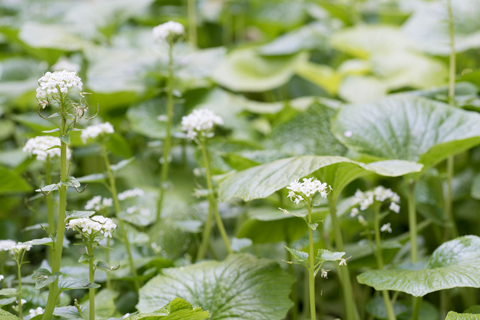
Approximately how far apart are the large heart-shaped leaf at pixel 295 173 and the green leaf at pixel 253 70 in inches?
34.5

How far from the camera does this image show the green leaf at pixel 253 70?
1605mm

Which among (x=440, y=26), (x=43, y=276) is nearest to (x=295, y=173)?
(x=43, y=276)

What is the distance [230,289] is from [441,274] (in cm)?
35

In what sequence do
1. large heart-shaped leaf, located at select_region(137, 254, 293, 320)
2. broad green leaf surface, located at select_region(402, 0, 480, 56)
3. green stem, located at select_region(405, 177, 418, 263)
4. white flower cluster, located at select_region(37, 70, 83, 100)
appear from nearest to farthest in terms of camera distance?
white flower cluster, located at select_region(37, 70, 83, 100), large heart-shaped leaf, located at select_region(137, 254, 293, 320), green stem, located at select_region(405, 177, 418, 263), broad green leaf surface, located at select_region(402, 0, 480, 56)

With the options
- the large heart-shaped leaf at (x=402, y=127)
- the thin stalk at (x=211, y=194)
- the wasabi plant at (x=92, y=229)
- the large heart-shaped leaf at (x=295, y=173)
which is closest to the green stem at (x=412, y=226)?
the large heart-shaped leaf at (x=402, y=127)

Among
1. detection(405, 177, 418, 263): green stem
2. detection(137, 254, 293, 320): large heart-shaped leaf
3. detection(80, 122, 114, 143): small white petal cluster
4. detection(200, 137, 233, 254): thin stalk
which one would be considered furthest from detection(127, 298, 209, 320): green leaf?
detection(405, 177, 418, 263): green stem

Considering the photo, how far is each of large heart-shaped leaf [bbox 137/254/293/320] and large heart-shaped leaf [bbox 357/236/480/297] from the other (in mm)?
162

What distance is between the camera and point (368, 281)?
0.69 m

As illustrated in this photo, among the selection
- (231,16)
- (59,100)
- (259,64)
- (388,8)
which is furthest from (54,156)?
(388,8)

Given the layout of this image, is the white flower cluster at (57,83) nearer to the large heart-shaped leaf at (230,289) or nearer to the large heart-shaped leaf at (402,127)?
the large heart-shaped leaf at (230,289)

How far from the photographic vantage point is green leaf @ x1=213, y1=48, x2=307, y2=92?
5.27ft

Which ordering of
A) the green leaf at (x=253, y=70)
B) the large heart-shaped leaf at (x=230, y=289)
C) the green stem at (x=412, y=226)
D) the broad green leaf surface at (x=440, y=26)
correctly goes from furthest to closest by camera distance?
the green leaf at (x=253, y=70) < the broad green leaf surface at (x=440, y=26) < the green stem at (x=412, y=226) < the large heart-shaped leaf at (x=230, y=289)

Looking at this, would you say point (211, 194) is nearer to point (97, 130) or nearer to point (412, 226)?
point (97, 130)

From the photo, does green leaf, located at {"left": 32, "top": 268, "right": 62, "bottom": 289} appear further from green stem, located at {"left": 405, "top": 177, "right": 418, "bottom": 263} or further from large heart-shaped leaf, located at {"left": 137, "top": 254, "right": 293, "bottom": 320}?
green stem, located at {"left": 405, "top": 177, "right": 418, "bottom": 263}
